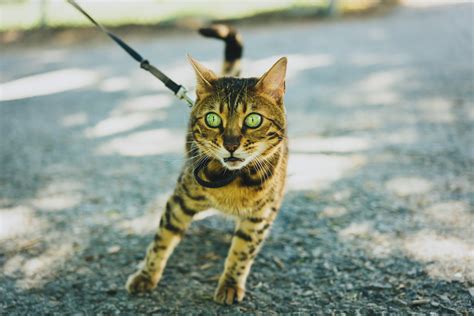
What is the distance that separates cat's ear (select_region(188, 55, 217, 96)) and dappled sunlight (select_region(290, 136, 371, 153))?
244cm

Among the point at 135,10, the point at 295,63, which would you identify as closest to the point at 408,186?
the point at 295,63

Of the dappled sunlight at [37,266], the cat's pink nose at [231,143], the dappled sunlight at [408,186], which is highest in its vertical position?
the cat's pink nose at [231,143]

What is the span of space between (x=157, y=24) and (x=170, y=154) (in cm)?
581

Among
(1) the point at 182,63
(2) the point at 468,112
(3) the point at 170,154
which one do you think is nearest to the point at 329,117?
(2) the point at 468,112

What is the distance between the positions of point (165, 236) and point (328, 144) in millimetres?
2641

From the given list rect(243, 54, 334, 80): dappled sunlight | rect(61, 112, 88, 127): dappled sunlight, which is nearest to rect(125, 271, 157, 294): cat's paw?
rect(61, 112, 88, 127): dappled sunlight

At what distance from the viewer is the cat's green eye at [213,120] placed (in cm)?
253

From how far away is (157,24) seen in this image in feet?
33.1

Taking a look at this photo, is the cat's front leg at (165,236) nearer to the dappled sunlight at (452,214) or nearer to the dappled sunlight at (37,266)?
the dappled sunlight at (37,266)

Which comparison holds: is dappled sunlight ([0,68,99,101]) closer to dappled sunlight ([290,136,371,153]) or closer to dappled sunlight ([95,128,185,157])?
dappled sunlight ([95,128,185,157])

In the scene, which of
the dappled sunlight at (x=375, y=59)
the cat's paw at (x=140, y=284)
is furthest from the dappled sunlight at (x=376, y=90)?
the cat's paw at (x=140, y=284)

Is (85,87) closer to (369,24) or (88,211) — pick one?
(88,211)

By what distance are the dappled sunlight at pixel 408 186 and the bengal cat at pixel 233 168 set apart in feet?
4.97

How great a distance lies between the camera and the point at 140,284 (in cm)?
293
